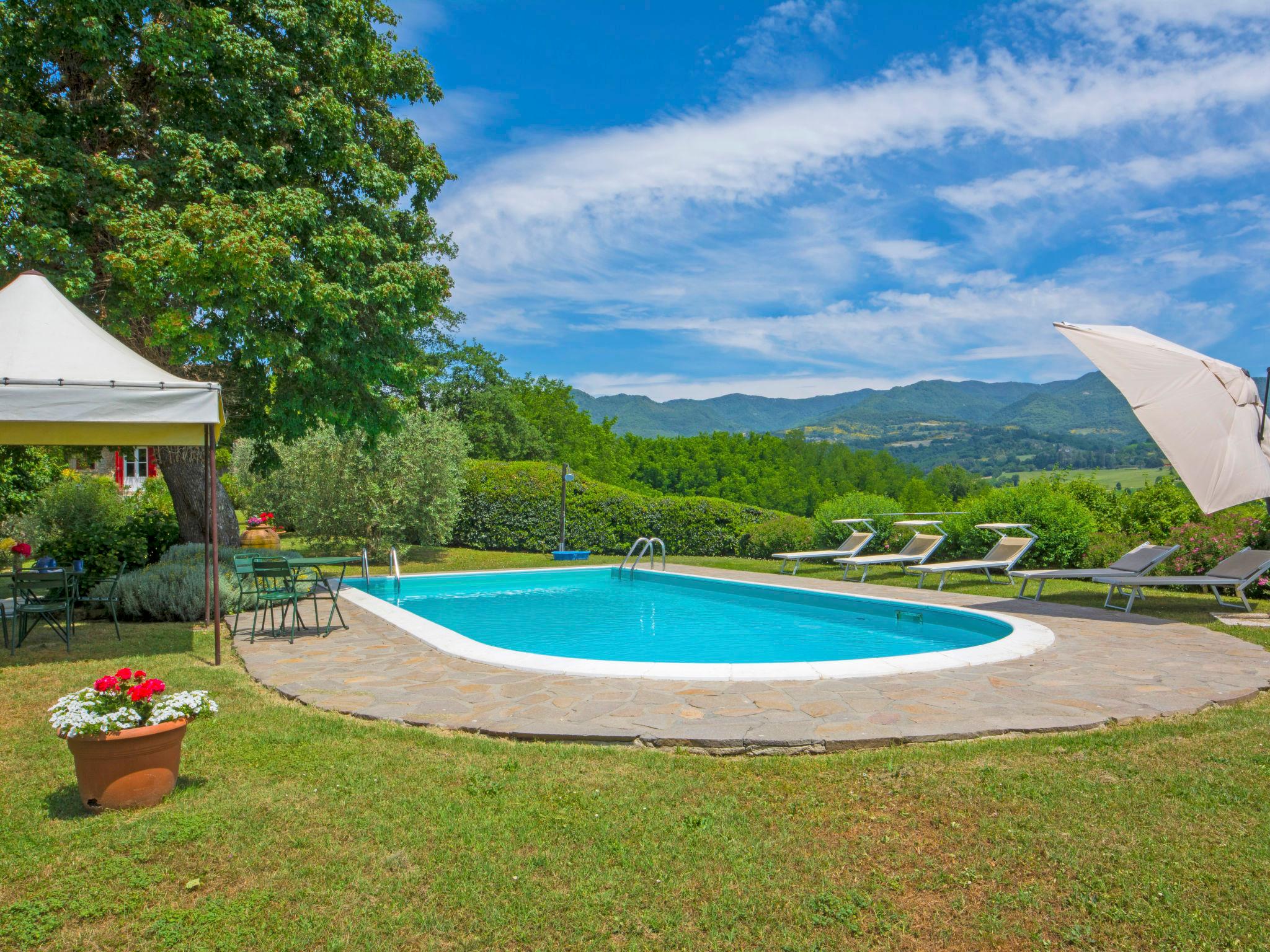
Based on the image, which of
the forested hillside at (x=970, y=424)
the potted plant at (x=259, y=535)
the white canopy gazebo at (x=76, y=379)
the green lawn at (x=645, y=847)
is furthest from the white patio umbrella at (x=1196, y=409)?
the potted plant at (x=259, y=535)

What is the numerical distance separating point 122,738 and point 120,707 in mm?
183

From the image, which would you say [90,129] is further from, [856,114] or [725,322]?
[725,322]

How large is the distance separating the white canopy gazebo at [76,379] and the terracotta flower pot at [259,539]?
12991 mm

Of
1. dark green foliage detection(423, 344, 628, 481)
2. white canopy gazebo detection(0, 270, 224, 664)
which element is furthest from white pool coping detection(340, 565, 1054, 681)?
dark green foliage detection(423, 344, 628, 481)

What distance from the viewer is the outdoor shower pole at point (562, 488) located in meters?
18.0

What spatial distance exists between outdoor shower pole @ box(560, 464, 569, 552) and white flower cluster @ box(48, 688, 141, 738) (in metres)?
14.2

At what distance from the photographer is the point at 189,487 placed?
36.2 feet

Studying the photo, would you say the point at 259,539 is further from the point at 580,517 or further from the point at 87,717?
the point at 87,717

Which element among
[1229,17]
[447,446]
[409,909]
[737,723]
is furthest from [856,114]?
[409,909]

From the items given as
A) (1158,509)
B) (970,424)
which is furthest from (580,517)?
(970,424)

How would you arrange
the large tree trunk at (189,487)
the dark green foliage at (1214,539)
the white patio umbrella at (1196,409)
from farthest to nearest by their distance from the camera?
1. the large tree trunk at (189,487)
2. the dark green foliage at (1214,539)
3. the white patio umbrella at (1196,409)

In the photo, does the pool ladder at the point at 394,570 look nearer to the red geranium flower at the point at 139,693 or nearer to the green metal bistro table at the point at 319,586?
the green metal bistro table at the point at 319,586

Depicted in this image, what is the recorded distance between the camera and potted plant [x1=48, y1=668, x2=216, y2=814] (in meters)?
3.47

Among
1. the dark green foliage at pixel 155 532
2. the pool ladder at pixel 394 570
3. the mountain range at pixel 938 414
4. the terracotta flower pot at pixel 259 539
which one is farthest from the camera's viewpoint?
the mountain range at pixel 938 414
